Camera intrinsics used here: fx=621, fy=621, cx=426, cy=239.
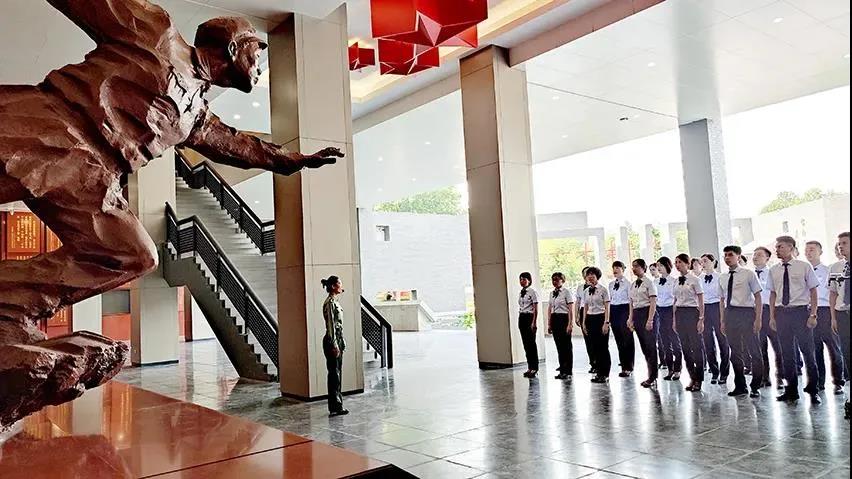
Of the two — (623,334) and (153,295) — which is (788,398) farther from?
(153,295)

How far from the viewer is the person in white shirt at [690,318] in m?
6.90

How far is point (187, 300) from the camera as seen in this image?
2188 centimetres

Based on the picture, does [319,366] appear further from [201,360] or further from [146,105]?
[201,360]

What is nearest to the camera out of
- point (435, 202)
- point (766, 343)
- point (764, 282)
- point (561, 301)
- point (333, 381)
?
point (333, 381)

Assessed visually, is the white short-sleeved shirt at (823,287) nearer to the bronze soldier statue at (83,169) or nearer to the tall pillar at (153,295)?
the bronze soldier statue at (83,169)

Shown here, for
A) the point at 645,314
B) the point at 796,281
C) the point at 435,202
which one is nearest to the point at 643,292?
the point at 645,314

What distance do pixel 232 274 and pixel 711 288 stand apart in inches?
264

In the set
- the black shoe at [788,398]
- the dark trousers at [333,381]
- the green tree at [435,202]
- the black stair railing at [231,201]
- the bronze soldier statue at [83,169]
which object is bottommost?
the black shoe at [788,398]

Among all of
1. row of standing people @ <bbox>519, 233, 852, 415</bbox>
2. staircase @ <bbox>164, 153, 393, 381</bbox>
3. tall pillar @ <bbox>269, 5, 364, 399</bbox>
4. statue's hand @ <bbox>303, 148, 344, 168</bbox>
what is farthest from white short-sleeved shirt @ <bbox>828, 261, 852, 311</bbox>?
staircase @ <bbox>164, 153, 393, 381</bbox>

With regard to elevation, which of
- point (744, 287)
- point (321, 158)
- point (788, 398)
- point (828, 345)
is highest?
point (321, 158)

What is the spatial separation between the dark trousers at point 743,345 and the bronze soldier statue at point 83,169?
6090 millimetres

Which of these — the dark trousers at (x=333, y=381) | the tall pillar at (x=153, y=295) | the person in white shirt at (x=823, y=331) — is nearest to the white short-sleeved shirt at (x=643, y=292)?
the person in white shirt at (x=823, y=331)

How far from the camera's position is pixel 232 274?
31.3ft

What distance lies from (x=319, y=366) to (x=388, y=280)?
59.8 feet
